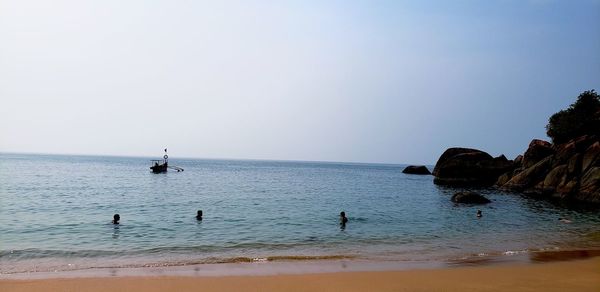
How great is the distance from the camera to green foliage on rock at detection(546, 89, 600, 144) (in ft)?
196

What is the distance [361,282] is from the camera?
45.2 feet

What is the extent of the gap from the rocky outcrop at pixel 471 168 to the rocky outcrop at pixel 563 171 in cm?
1064

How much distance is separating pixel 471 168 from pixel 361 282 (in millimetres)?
70709

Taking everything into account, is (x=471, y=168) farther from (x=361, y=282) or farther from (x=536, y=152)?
(x=361, y=282)

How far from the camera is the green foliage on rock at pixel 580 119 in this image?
196 feet

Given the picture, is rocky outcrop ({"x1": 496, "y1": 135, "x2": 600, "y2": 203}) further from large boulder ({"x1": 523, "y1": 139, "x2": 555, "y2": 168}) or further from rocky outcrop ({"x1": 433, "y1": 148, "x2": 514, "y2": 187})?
rocky outcrop ({"x1": 433, "y1": 148, "x2": 514, "y2": 187})

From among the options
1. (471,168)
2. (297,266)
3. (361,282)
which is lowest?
(297,266)

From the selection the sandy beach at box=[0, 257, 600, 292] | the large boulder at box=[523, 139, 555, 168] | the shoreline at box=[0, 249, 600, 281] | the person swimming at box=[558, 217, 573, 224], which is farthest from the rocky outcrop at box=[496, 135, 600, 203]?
the sandy beach at box=[0, 257, 600, 292]

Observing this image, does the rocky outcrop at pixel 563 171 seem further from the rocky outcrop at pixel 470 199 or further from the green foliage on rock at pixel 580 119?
the rocky outcrop at pixel 470 199

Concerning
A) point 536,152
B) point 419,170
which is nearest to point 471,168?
point 536,152

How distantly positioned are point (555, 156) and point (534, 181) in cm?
463

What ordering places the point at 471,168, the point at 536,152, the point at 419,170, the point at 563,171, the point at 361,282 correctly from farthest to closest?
the point at 419,170
the point at 471,168
the point at 536,152
the point at 563,171
the point at 361,282

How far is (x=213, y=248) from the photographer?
67.8 feet

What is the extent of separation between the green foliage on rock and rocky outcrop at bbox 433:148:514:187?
13.6 metres
